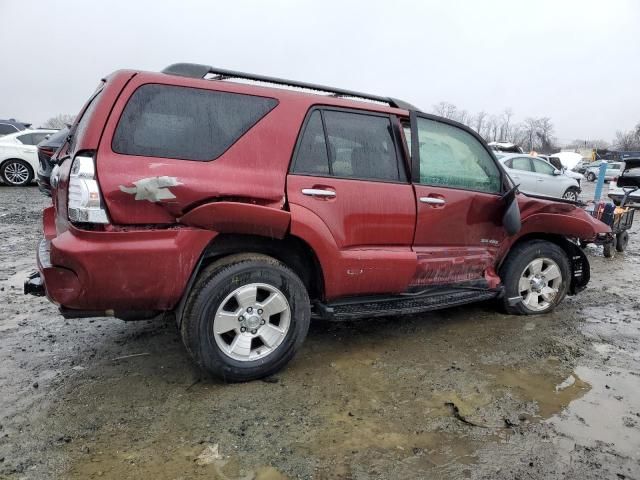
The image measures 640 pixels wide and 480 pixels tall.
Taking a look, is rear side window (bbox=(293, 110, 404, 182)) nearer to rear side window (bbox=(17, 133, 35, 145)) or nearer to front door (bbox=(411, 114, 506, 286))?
front door (bbox=(411, 114, 506, 286))

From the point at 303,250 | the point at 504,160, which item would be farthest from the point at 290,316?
the point at 504,160

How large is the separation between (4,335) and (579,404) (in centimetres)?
411

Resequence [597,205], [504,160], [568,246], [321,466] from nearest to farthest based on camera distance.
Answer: [321,466], [568,246], [597,205], [504,160]

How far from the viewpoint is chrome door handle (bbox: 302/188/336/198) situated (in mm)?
3053

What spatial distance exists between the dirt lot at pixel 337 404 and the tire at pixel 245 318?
0.17 metres

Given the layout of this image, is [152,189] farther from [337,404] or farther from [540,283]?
[540,283]

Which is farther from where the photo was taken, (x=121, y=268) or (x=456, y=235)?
(x=456, y=235)

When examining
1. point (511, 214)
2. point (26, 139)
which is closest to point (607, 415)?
point (511, 214)

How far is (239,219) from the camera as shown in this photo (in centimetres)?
281

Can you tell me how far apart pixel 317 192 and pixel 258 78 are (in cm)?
88

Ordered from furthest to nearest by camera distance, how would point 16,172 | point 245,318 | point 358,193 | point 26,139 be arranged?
point 26,139 < point 16,172 < point 358,193 < point 245,318

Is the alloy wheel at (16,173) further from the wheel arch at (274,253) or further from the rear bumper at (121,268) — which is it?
the wheel arch at (274,253)

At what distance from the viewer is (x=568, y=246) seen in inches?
182

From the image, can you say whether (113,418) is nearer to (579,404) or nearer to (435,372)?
(435,372)
